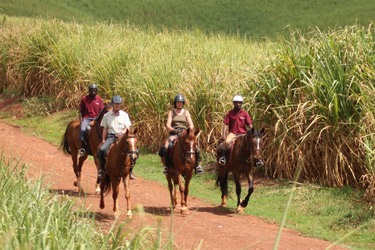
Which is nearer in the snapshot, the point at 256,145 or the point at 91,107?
the point at 256,145

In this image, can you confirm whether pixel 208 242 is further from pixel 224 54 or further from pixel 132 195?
pixel 224 54

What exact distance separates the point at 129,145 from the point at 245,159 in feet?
9.58

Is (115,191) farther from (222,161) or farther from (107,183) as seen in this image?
(222,161)

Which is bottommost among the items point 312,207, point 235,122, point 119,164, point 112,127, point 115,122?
point 312,207

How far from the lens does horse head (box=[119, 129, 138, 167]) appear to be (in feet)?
32.0

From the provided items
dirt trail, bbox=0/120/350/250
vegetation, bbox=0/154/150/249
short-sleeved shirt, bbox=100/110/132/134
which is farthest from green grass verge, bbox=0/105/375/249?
vegetation, bbox=0/154/150/249

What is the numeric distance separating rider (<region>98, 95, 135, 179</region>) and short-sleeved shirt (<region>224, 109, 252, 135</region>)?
2.34m

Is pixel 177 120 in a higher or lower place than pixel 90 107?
lower

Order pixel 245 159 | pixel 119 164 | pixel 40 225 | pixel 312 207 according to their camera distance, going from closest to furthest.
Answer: pixel 40 225 < pixel 119 164 < pixel 245 159 < pixel 312 207

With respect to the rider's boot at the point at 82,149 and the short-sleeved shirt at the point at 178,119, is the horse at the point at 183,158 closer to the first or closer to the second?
the short-sleeved shirt at the point at 178,119

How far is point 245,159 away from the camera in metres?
11.6

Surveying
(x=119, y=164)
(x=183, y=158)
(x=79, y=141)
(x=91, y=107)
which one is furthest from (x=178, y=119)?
(x=79, y=141)

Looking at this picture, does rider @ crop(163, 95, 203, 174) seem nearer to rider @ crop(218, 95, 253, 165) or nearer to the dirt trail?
rider @ crop(218, 95, 253, 165)

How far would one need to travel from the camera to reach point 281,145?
45.1 feet
